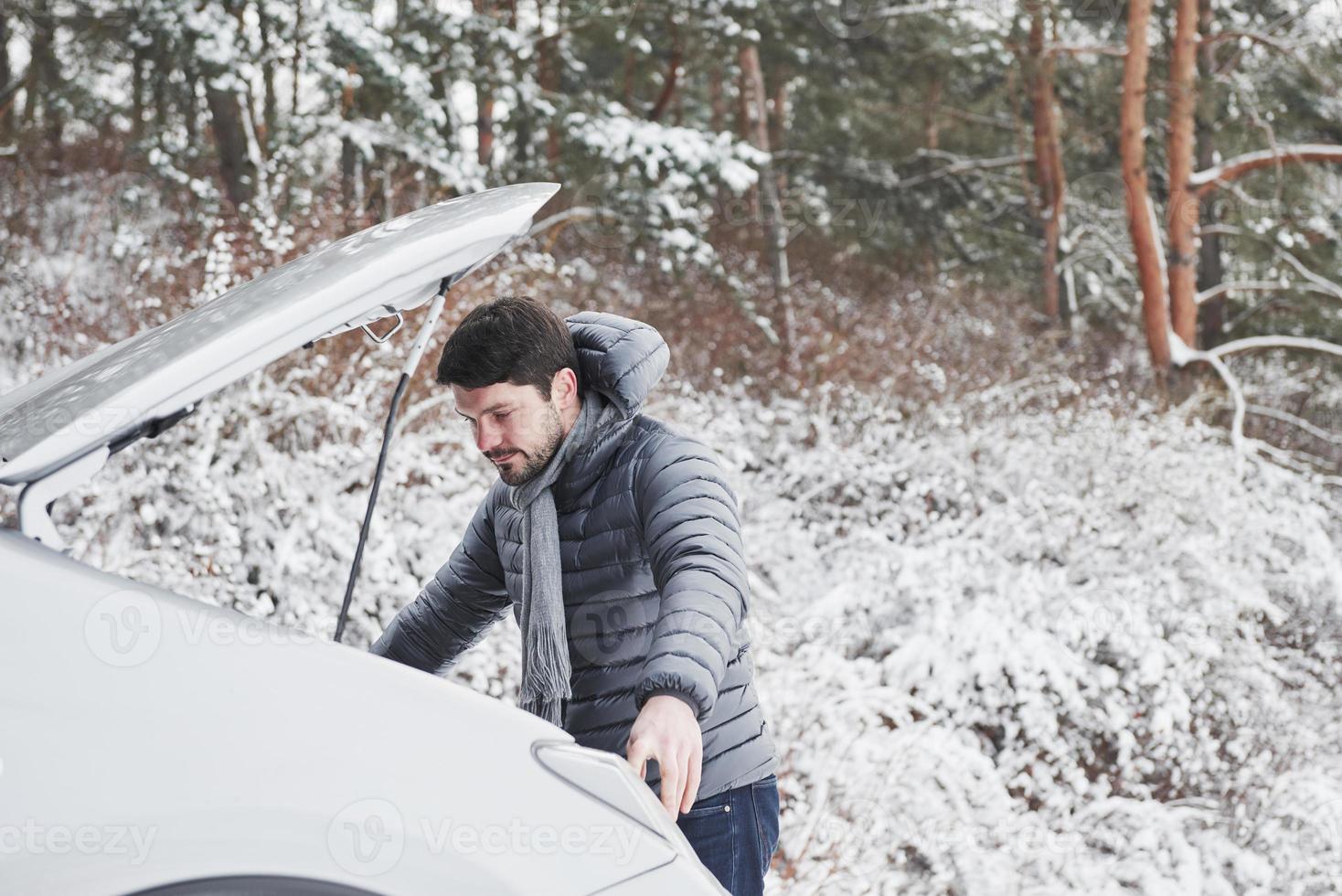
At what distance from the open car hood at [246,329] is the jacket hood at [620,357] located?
12.7 inches

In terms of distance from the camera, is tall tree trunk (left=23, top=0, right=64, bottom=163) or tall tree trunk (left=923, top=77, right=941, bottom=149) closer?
tall tree trunk (left=23, top=0, right=64, bottom=163)

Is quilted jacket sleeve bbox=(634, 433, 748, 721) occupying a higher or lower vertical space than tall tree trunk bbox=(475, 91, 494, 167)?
higher

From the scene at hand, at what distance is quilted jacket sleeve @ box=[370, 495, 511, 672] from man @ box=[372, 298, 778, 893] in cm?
17

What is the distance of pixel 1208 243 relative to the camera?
→ 1516 centimetres

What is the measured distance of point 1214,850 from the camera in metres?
4.34

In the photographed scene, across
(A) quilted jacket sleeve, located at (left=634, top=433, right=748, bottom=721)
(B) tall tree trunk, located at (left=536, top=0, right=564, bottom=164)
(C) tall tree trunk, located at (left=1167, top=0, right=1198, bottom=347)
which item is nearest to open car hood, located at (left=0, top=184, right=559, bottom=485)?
(A) quilted jacket sleeve, located at (left=634, top=433, right=748, bottom=721)

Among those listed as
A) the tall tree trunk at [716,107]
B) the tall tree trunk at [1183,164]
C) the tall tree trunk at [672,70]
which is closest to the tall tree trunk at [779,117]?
the tall tree trunk at [716,107]

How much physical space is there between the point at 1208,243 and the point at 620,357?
15647 mm

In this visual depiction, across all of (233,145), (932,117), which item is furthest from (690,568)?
(932,117)

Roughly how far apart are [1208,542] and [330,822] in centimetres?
644

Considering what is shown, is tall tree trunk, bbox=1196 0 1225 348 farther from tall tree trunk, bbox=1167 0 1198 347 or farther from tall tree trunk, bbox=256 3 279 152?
tall tree trunk, bbox=256 3 279 152

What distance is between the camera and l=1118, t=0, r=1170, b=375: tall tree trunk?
973 cm

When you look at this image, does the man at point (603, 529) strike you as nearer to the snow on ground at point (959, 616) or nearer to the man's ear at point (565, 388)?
the man's ear at point (565, 388)

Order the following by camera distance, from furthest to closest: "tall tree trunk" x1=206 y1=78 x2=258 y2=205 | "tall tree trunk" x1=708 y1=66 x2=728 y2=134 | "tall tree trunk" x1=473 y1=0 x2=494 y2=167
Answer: "tall tree trunk" x1=708 y1=66 x2=728 y2=134, "tall tree trunk" x1=473 y1=0 x2=494 y2=167, "tall tree trunk" x1=206 y1=78 x2=258 y2=205
